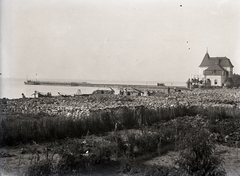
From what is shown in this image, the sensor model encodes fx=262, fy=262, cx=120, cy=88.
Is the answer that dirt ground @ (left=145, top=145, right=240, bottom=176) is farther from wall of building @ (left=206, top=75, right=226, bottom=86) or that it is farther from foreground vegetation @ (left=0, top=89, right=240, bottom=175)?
wall of building @ (left=206, top=75, right=226, bottom=86)

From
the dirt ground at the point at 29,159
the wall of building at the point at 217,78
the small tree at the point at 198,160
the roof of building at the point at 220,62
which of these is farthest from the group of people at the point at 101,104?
the wall of building at the point at 217,78

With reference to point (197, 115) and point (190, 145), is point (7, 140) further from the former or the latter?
point (197, 115)

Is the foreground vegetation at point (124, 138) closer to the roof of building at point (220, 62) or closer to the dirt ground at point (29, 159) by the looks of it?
the dirt ground at point (29, 159)

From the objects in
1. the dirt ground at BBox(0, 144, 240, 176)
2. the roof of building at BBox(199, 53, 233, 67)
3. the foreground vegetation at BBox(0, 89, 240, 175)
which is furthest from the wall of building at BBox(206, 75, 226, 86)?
the dirt ground at BBox(0, 144, 240, 176)

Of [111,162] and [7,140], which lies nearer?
[111,162]

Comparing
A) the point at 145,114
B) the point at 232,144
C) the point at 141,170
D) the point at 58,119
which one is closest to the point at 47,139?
the point at 58,119

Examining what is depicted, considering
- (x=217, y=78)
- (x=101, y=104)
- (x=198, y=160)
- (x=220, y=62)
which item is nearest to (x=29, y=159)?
(x=198, y=160)
